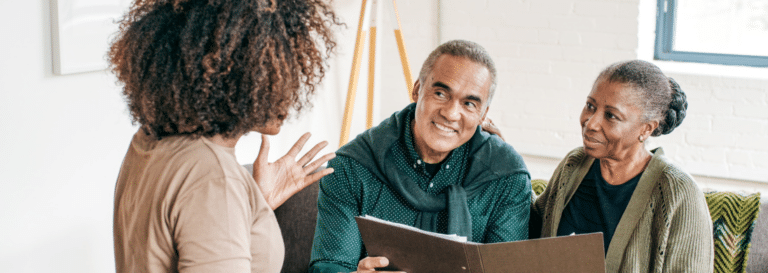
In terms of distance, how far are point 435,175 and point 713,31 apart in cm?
289

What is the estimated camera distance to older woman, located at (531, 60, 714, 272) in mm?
1614

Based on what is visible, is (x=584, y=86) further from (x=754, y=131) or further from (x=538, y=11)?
(x=754, y=131)

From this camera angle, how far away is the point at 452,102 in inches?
69.7

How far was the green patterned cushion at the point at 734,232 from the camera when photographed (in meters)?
1.95

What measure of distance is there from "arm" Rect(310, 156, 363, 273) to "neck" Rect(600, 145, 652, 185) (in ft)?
2.31

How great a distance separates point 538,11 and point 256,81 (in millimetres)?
3160

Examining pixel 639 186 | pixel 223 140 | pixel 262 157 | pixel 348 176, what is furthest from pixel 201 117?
pixel 639 186

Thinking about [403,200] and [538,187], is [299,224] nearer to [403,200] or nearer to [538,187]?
[403,200]

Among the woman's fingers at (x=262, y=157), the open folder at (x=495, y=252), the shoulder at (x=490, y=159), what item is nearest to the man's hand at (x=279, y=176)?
the woman's fingers at (x=262, y=157)

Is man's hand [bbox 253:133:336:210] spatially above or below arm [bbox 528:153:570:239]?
above

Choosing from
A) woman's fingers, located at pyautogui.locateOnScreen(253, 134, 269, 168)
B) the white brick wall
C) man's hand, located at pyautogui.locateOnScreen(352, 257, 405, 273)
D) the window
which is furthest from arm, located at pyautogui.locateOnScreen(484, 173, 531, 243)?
the window

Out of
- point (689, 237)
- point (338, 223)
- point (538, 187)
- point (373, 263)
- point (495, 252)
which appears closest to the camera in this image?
point (495, 252)

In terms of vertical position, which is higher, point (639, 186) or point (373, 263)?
point (639, 186)

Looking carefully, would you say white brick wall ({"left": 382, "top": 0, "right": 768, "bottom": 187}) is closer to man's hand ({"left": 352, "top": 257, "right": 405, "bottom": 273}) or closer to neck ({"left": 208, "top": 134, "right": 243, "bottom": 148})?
man's hand ({"left": 352, "top": 257, "right": 405, "bottom": 273})
